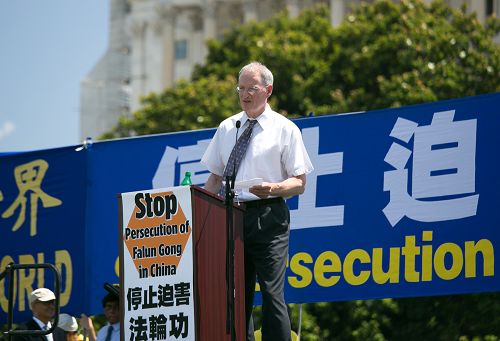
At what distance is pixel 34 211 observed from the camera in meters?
13.7

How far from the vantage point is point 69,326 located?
1245cm

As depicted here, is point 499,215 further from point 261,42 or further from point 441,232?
point 261,42

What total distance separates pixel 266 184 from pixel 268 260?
21.1 inches

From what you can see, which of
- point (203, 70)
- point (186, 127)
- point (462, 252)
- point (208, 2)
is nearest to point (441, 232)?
point (462, 252)

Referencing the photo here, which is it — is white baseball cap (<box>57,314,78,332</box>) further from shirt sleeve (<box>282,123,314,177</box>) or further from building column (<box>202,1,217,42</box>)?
building column (<box>202,1,217,42</box>)

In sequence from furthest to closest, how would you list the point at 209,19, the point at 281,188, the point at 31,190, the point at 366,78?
the point at 209,19 → the point at 366,78 → the point at 31,190 → the point at 281,188

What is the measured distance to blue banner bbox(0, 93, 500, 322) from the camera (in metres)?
12.3

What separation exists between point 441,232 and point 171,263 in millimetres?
3922

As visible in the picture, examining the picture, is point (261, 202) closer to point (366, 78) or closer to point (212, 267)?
point (212, 267)

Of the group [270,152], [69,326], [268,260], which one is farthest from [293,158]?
[69,326]

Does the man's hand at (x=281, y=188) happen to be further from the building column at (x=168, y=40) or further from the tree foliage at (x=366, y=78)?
the building column at (x=168, y=40)

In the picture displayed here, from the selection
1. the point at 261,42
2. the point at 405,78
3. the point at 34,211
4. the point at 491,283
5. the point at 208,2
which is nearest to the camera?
the point at 491,283

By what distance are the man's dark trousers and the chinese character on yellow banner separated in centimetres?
427

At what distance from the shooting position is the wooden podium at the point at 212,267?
8.98m
